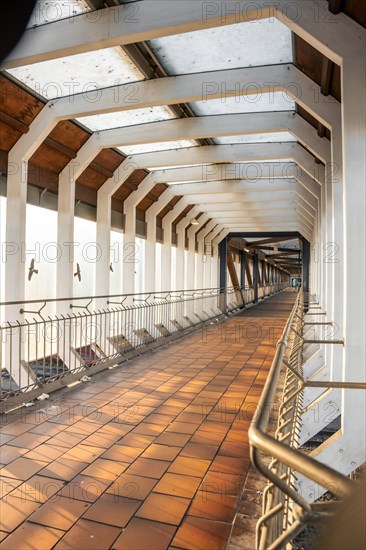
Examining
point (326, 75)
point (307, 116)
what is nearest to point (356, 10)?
point (326, 75)

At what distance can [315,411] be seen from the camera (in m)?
4.21

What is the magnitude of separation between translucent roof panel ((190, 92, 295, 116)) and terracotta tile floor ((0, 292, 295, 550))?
355 cm

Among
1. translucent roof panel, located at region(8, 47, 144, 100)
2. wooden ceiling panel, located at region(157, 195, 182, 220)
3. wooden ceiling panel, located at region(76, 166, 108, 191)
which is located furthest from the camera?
wooden ceiling panel, located at region(157, 195, 182, 220)

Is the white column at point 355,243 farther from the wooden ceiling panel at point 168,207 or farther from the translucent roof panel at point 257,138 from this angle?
the wooden ceiling panel at point 168,207

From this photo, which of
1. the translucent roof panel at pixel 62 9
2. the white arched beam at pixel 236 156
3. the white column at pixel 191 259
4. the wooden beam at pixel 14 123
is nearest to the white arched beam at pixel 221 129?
the white arched beam at pixel 236 156

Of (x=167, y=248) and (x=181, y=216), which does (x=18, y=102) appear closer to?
(x=167, y=248)

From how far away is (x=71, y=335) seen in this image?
20.1 ft

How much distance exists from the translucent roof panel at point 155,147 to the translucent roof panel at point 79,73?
7.00 ft

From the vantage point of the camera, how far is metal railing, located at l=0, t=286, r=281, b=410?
176 inches

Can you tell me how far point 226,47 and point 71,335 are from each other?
4407 mm

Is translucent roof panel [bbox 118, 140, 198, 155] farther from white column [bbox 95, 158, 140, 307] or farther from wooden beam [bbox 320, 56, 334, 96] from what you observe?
wooden beam [bbox 320, 56, 334, 96]

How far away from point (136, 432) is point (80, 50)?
3.31 meters

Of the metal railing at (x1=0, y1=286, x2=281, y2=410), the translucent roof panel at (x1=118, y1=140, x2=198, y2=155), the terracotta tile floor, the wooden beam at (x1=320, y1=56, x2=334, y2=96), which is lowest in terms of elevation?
the terracotta tile floor

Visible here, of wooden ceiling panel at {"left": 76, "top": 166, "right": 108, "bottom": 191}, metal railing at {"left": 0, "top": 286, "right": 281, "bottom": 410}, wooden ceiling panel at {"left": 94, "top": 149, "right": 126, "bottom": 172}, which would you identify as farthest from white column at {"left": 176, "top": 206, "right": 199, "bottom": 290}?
wooden ceiling panel at {"left": 76, "top": 166, "right": 108, "bottom": 191}
